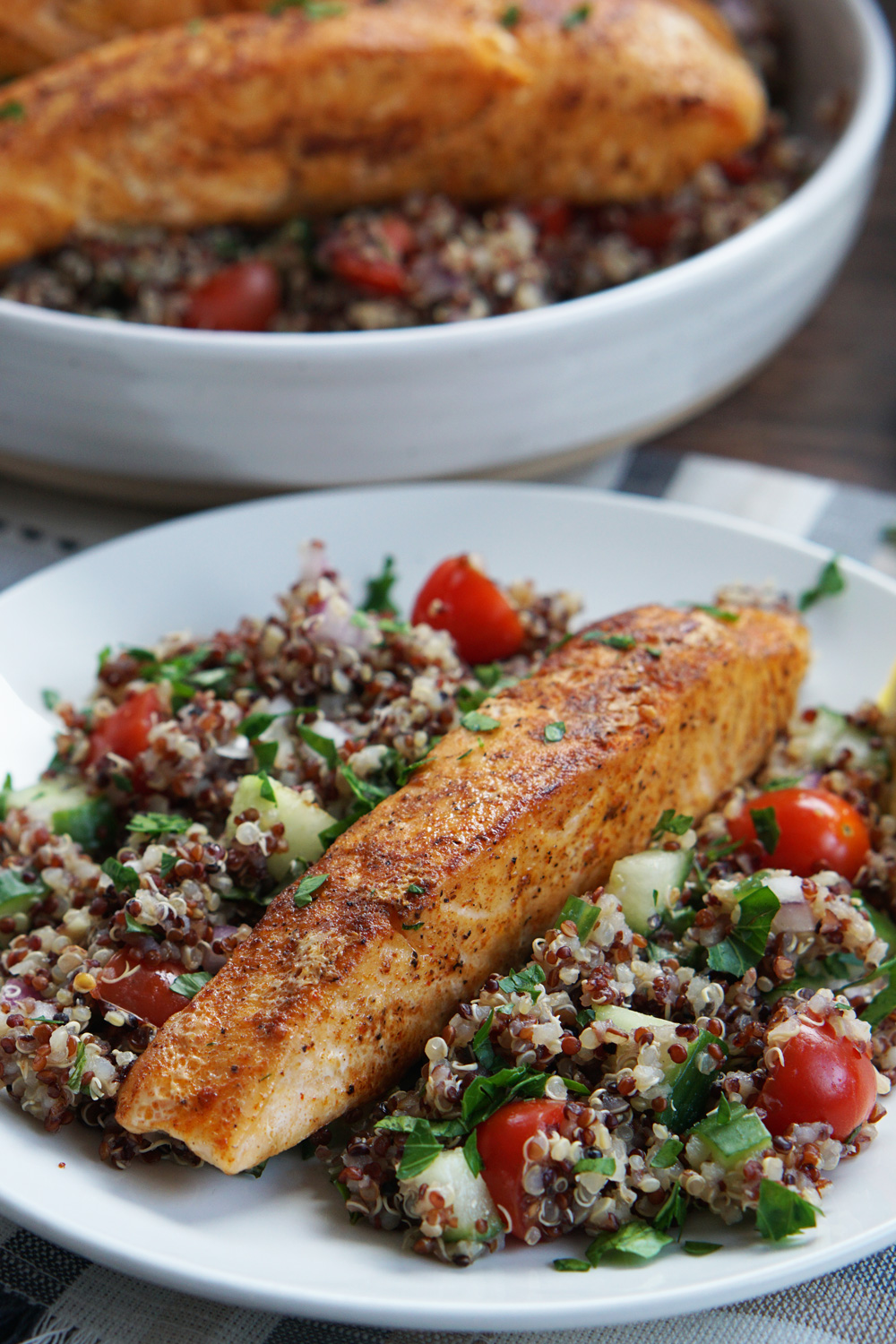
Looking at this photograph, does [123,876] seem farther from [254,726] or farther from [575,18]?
[575,18]

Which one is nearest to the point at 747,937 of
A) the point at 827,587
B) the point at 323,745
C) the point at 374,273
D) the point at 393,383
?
the point at 323,745

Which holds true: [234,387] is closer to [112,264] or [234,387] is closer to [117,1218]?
[112,264]

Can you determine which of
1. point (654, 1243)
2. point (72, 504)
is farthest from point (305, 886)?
point (72, 504)

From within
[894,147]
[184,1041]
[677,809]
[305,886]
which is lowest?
[184,1041]

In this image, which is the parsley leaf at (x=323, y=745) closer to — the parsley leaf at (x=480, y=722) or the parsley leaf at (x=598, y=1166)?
the parsley leaf at (x=480, y=722)

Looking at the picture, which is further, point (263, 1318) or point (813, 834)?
point (813, 834)
